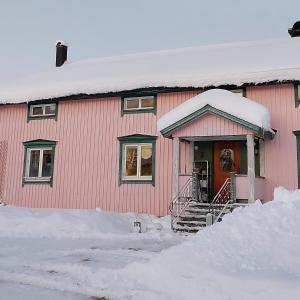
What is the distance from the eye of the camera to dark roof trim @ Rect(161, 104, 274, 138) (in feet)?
42.1

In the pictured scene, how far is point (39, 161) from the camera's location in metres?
17.9

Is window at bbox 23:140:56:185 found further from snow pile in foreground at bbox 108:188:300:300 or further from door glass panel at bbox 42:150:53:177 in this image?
snow pile in foreground at bbox 108:188:300:300

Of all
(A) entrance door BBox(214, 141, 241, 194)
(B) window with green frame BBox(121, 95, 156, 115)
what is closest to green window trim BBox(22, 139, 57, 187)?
(B) window with green frame BBox(121, 95, 156, 115)

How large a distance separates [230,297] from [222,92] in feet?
A: 31.5

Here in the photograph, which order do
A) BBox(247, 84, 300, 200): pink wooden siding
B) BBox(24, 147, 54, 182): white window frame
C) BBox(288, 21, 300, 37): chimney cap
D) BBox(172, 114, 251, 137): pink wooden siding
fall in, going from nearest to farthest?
BBox(172, 114, 251, 137): pink wooden siding
BBox(247, 84, 300, 200): pink wooden siding
BBox(24, 147, 54, 182): white window frame
BBox(288, 21, 300, 37): chimney cap

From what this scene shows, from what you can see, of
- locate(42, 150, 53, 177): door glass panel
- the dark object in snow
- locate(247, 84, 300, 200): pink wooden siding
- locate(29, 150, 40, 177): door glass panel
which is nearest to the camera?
locate(247, 84, 300, 200): pink wooden siding

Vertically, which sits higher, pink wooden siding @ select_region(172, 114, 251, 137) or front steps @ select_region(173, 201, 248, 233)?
pink wooden siding @ select_region(172, 114, 251, 137)

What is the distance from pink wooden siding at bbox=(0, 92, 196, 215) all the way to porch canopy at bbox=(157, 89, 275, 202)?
194 cm

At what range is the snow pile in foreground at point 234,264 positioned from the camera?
5582 mm

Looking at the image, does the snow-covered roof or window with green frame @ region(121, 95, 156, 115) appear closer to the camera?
the snow-covered roof

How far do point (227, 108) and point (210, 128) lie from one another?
0.90m

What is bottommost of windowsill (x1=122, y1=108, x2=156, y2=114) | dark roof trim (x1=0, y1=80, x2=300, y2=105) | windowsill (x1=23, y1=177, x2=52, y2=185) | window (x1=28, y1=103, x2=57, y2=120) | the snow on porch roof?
windowsill (x1=23, y1=177, x2=52, y2=185)

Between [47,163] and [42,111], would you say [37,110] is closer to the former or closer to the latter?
[42,111]

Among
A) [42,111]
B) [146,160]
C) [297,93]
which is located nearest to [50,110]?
[42,111]
